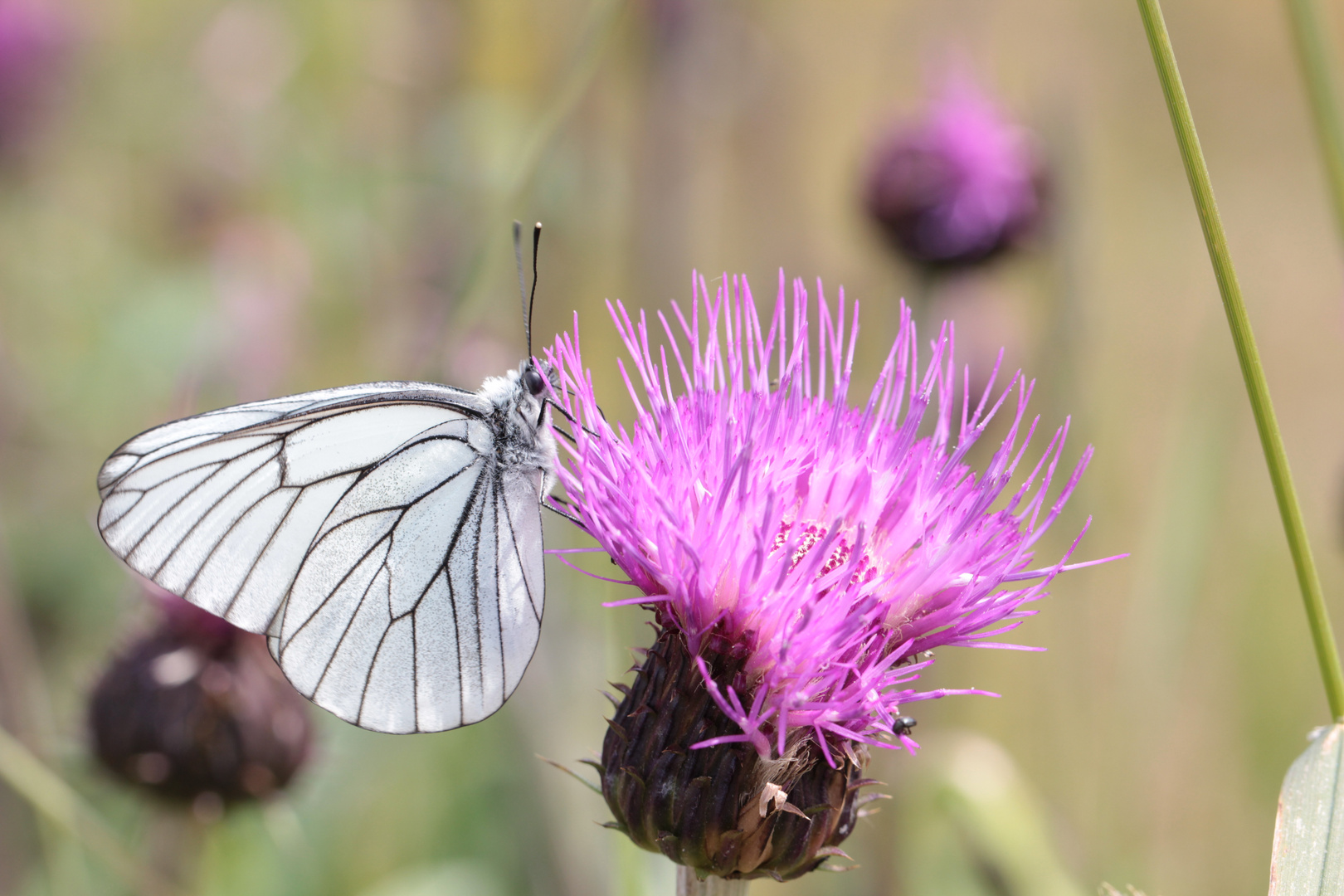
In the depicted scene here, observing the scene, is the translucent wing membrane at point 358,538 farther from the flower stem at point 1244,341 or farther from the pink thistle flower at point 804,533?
the flower stem at point 1244,341

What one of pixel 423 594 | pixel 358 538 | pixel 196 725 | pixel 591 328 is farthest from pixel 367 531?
pixel 591 328

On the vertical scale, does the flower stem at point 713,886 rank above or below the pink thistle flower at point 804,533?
below

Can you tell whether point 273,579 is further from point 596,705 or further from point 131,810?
point 131,810

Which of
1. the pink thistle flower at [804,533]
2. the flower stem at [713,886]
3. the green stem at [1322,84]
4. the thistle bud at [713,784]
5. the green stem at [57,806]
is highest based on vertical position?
the green stem at [1322,84]

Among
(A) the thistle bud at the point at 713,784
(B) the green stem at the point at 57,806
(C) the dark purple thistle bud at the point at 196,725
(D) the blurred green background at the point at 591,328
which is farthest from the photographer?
(D) the blurred green background at the point at 591,328

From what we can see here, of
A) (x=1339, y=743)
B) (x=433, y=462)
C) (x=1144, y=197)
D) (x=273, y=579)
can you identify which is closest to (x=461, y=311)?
(x=433, y=462)

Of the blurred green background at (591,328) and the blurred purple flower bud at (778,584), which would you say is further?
the blurred green background at (591,328)

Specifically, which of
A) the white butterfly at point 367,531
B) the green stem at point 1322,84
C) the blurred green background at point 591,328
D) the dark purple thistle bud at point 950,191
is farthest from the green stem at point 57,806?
the dark purple thistle bud at point 950,191
